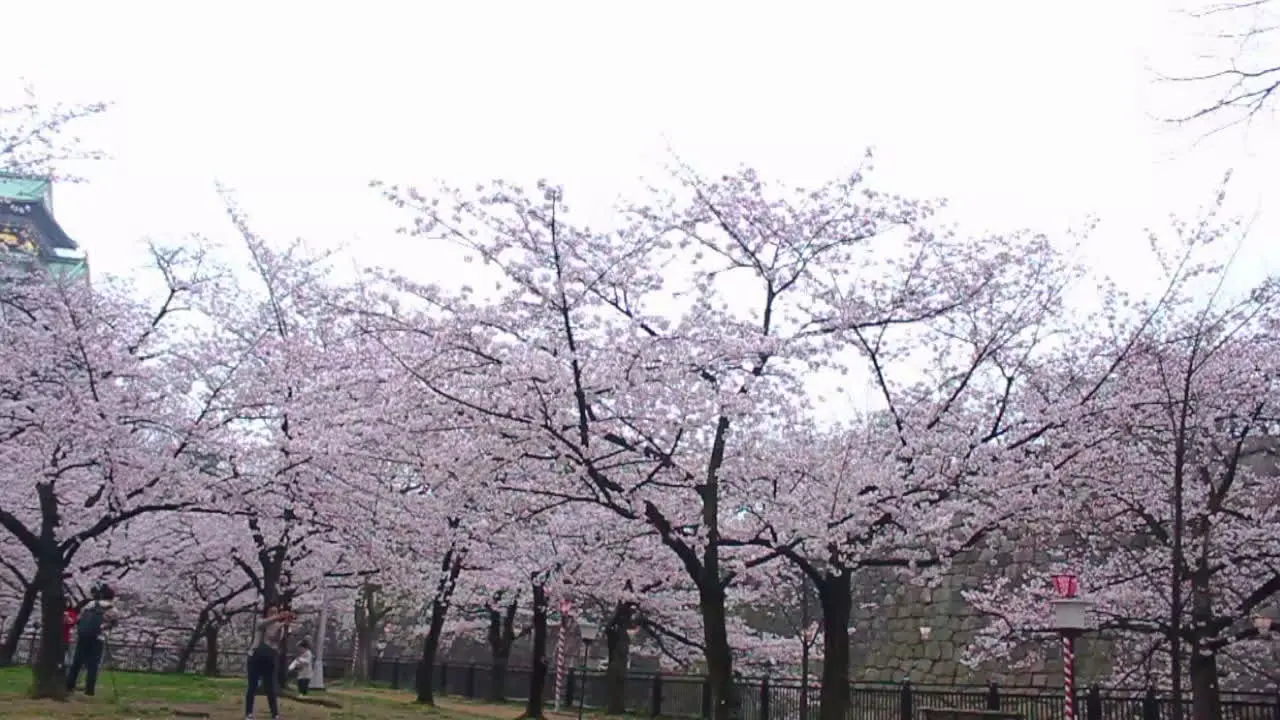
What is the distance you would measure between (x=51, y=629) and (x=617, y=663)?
11592 mm

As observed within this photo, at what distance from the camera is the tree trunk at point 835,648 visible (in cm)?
1221

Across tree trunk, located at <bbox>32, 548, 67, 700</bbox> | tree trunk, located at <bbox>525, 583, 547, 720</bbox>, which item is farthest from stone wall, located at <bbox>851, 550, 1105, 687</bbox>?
tree trunk, located at <bbox>32, 548, 67, 700</bbox>

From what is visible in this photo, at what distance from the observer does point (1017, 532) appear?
734 inches

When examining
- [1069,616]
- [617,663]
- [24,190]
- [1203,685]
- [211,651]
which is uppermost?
[24,190]

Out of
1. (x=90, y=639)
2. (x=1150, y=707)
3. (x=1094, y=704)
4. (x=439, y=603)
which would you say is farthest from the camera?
(x=439, y=603)

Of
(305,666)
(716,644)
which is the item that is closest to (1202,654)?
(716,644)

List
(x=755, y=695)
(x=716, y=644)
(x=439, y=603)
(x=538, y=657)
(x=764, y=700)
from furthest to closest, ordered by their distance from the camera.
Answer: (x=755, y=695) → (x=439, y=603) → (x=764, y=700) → (x=538, y=657) → (x=716, y=644)

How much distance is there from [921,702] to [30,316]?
556 inches

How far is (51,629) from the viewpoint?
1395 centimetres

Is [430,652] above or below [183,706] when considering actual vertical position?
above

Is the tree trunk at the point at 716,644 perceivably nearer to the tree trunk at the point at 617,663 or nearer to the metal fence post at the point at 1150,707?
the metal fence post at the point at 1150,707

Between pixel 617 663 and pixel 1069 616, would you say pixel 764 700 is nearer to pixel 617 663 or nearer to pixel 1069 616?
pixel 617 663

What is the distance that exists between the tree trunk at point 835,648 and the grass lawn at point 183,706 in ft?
21.8

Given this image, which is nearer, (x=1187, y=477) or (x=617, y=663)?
(x=1187, y=477)
